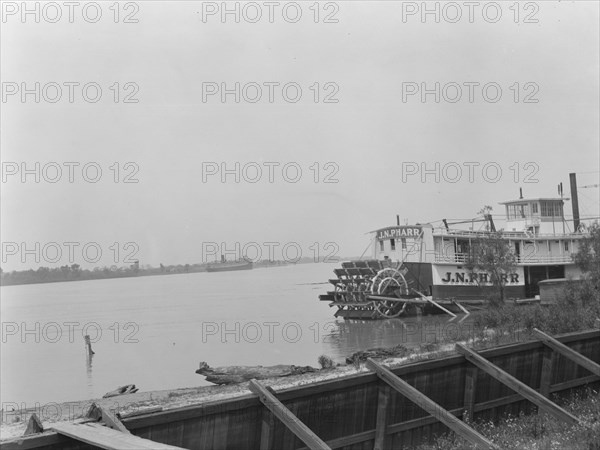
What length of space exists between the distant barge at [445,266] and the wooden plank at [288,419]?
38818mm

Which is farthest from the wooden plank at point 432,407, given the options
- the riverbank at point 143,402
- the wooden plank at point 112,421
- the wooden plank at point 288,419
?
the riverbank at point 143,402

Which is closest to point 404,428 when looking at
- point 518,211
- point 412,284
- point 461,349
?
point 461,349

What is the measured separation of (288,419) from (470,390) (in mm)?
3593

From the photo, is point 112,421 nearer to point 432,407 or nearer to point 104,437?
point 104,437

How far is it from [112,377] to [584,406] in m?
22.1

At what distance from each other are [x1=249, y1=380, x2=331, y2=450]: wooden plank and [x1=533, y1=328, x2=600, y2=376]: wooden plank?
194 inches

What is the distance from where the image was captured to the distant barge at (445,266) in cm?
4594

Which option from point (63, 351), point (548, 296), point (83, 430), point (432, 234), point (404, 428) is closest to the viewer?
point (83, 430)

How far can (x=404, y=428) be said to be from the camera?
8.15m

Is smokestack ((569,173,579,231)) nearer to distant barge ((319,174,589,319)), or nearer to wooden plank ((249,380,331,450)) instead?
distant barge ((319,174,589,319))

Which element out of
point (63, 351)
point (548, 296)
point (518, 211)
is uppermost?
point (518, 211)

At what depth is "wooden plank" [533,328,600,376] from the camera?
9414mm

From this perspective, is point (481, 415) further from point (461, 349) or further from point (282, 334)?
point (282, 334)

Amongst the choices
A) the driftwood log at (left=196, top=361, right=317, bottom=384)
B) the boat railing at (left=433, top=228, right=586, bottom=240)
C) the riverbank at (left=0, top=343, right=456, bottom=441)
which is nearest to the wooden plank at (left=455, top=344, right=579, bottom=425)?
the riverbank at (left=0, top=343, right=456, bottom=441)
